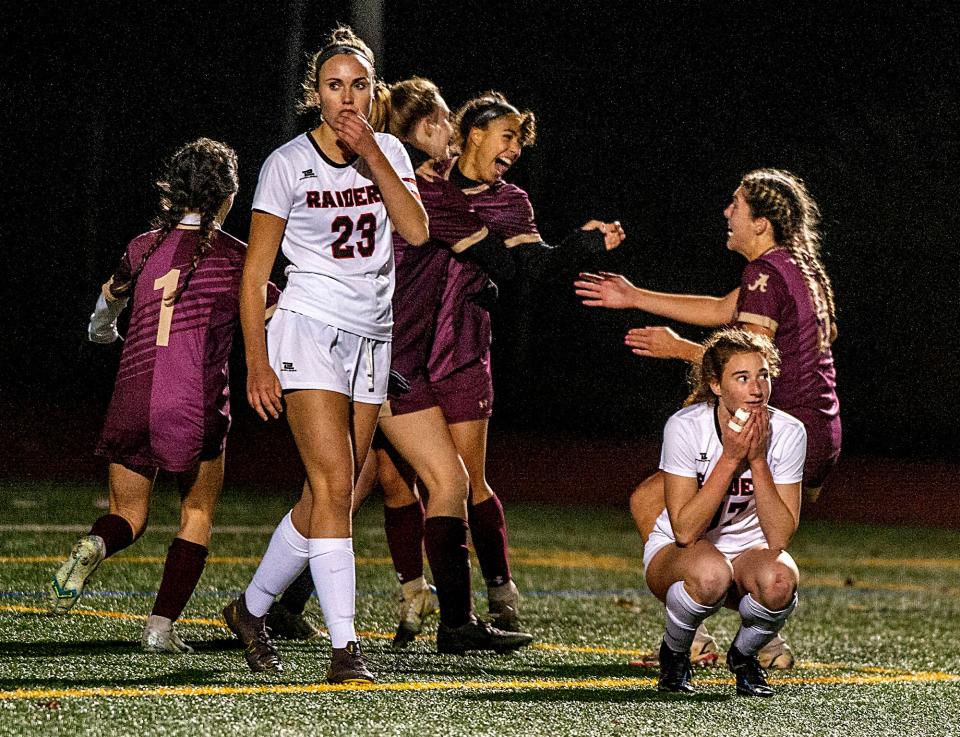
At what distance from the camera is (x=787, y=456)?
196 inches

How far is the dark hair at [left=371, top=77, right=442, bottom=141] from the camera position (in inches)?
229

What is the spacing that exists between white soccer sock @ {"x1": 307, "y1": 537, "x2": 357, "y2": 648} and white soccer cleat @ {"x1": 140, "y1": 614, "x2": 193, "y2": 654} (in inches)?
Answer: 30.7

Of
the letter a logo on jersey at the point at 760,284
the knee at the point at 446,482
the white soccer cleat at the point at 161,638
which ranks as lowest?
the white soccer cleat at the point at 161,638

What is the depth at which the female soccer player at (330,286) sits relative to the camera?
4.70 meters

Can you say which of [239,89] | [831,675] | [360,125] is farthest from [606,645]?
[239,89]

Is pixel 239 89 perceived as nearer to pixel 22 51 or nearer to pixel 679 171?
pixel 22 51

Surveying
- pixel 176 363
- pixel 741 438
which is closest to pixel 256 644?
pixel 176 363

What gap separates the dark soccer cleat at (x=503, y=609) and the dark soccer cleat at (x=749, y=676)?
4.14 ft

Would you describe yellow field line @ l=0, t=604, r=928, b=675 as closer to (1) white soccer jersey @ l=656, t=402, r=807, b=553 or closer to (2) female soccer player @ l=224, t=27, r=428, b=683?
(1) white soccer jersey @ l=656, t=402, r=807, b=553

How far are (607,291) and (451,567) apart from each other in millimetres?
1092

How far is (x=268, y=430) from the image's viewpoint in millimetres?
21531

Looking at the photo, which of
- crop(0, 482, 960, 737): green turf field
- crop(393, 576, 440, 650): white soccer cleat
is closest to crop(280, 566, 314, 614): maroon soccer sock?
crop(0, 482, 960, 737): green turf field

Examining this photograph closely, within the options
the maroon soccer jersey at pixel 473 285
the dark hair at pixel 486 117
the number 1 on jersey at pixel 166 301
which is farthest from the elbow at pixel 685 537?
the number 1 on jersey at pixel 166 301

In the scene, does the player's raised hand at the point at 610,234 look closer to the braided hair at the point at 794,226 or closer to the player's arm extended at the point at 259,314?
the braided hair at the point at 794,226
